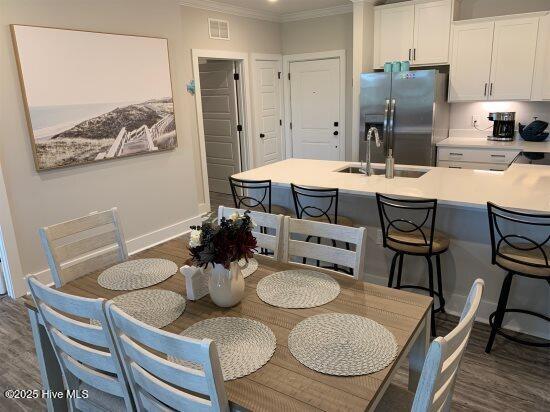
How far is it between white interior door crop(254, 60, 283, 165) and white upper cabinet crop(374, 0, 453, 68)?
1672 mm

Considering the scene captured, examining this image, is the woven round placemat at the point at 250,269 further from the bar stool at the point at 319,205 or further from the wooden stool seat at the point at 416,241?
the wooden stool seat at the point at 416,241

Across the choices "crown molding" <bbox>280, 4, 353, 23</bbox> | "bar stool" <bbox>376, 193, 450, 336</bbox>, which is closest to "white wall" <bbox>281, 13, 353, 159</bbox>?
"crown molding" <bbox>280, 4, 353, 23</bbox>

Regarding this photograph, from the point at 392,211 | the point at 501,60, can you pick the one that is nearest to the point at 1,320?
the point at 392,211

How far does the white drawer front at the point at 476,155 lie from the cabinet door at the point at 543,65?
739 millimetres

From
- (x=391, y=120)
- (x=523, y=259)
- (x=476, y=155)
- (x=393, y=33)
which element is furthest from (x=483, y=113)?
(x=523, y=259)

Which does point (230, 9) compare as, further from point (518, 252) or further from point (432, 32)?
point (518, 252)

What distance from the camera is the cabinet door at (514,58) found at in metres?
4.50

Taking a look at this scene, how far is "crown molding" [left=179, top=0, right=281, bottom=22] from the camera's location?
507cm

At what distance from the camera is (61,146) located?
3.64m

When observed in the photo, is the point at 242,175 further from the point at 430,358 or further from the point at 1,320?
the point at 430,358

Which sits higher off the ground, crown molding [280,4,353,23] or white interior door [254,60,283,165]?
crown molding [280,4,353,23]

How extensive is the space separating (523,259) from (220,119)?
193 inches

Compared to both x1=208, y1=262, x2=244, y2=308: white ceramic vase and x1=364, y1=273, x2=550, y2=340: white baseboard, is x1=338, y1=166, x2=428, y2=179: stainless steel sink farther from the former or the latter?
x1=208, y1=262, x2=244, y2=308: white ceramic vase

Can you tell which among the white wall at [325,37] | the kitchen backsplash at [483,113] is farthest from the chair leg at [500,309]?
the white wall at [325,37]
